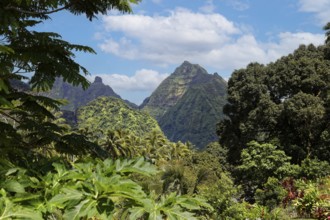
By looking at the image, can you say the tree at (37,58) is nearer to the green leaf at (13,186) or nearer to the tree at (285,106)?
the green leaf at (13,186)

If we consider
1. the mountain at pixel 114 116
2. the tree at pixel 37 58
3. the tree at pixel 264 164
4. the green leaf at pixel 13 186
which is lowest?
the tree at pixel 264 164

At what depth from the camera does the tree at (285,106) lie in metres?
25.7

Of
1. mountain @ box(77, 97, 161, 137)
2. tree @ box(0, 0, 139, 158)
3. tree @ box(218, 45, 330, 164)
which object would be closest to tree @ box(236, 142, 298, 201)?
tree @ box(218, 45, 330, 164)

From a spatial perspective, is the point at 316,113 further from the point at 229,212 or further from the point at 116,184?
the point at 116,184

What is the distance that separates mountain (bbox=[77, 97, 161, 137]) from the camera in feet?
537

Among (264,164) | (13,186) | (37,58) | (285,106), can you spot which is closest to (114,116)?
(285,106)

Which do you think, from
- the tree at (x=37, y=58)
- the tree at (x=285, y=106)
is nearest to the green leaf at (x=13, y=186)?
the tree at (x=37, y=58)

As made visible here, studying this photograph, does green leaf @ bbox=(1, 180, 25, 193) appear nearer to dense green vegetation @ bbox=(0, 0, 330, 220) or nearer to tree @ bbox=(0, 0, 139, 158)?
dense green vegetation @ bbox=(0, 0, 330, 220)

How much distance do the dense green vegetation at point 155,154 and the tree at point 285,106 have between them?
8 centimetres

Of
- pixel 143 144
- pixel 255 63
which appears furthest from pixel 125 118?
pixel 255 63

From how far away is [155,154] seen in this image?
2228 inches

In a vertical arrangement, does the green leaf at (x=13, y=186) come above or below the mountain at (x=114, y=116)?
below

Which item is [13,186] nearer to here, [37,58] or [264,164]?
[37,58]

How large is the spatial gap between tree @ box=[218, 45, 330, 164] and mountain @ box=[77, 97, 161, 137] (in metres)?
130
